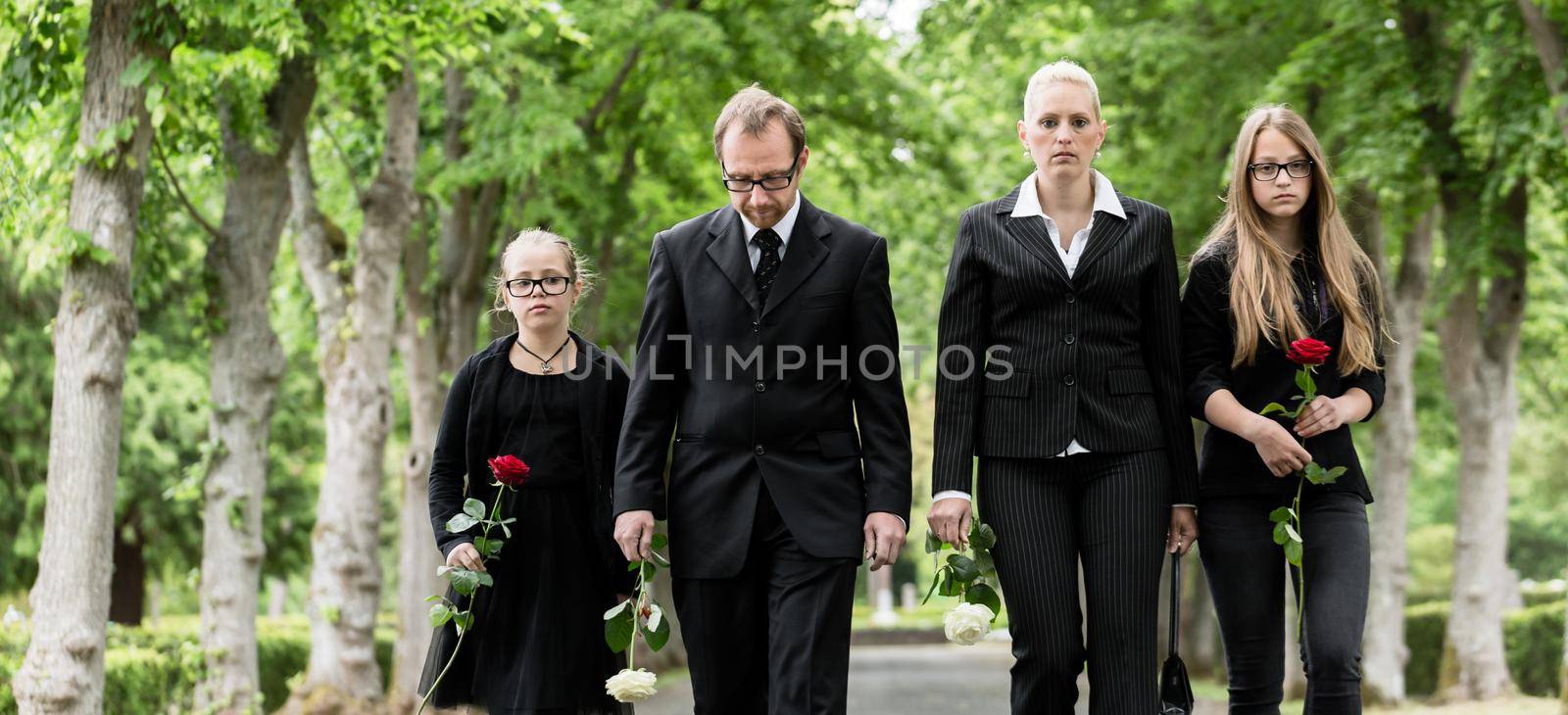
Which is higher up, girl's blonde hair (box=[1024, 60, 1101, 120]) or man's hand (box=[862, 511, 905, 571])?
girl's blonde hair (box=[1024, 60, 1101, 120])

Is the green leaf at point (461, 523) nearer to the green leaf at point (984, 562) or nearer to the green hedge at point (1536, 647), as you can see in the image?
the green leaf at point (984, 562)

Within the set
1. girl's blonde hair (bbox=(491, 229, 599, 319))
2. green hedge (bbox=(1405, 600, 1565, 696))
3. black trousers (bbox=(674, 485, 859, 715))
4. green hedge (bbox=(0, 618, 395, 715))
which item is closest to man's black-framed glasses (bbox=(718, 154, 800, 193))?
black trousers (bbox=(674, 485, 859, 715))

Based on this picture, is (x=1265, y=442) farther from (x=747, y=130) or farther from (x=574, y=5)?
(x=574, y=5)

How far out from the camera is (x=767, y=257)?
207 inches

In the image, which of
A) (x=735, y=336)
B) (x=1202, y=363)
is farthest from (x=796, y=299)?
(x=1202, y=363)

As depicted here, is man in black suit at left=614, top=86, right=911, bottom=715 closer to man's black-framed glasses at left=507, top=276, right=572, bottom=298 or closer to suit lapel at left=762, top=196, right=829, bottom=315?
suit lapel at left=762, top=196, right=829, bottom=315

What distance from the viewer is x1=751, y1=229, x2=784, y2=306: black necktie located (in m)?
5.22

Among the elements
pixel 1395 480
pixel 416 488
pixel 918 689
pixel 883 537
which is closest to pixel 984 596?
pixel 883 537

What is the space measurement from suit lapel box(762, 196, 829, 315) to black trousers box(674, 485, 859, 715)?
0.63 m

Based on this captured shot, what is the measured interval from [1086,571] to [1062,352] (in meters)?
0.68

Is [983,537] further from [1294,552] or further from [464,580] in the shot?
[464,580]

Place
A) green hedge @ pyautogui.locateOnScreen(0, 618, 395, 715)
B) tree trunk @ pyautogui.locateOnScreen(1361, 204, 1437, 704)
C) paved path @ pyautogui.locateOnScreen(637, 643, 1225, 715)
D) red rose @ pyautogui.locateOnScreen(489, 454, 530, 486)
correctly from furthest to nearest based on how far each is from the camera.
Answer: paved path @ pyautogui.locateOnScreen(637, 643, 1225, 715)
tree trunk @ pyautogui.locateOnScreen(1361, 204, 1437, 704)
green hedge @ pyautogui.locateOnScreen(0, 618, 395, 715)
red rose @ pyautogui.locateOnScreen(489, 454, 530, 486)

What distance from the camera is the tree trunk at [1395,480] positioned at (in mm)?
18625

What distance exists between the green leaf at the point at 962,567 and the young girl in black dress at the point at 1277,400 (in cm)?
80
